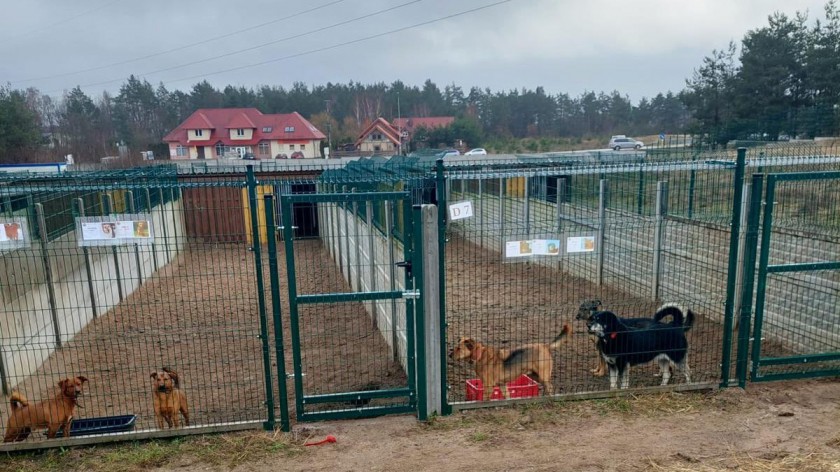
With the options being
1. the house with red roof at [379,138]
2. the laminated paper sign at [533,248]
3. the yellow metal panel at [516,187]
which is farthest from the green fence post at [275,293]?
the house with red roof at [379,138]

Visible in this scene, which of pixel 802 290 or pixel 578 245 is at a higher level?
pixel 578 245

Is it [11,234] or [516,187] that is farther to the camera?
[516,187]

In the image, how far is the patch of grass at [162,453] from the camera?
161 inches

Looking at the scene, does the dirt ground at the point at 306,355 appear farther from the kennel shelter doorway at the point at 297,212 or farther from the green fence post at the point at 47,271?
the kennel shelter doorway at the point at 297,212

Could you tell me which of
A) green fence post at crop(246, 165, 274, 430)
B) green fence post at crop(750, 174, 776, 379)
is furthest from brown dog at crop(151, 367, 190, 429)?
green fence post at crop(750, 174, 776, 379)

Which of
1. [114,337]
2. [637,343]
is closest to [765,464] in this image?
[637,343]

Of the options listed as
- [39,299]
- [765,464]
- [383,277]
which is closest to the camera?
[765,464]

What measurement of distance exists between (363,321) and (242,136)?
56.8m

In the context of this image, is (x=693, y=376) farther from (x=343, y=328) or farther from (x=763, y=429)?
(x=343, y=328)

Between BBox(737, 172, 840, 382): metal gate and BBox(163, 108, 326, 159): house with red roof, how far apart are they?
5380 centimetres

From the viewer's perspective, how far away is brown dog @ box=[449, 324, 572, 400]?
5117 mm

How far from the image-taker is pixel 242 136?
60.5m

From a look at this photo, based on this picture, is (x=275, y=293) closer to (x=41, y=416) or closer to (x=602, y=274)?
(x=41, y=416)

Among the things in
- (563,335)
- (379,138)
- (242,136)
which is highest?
(242,136)
